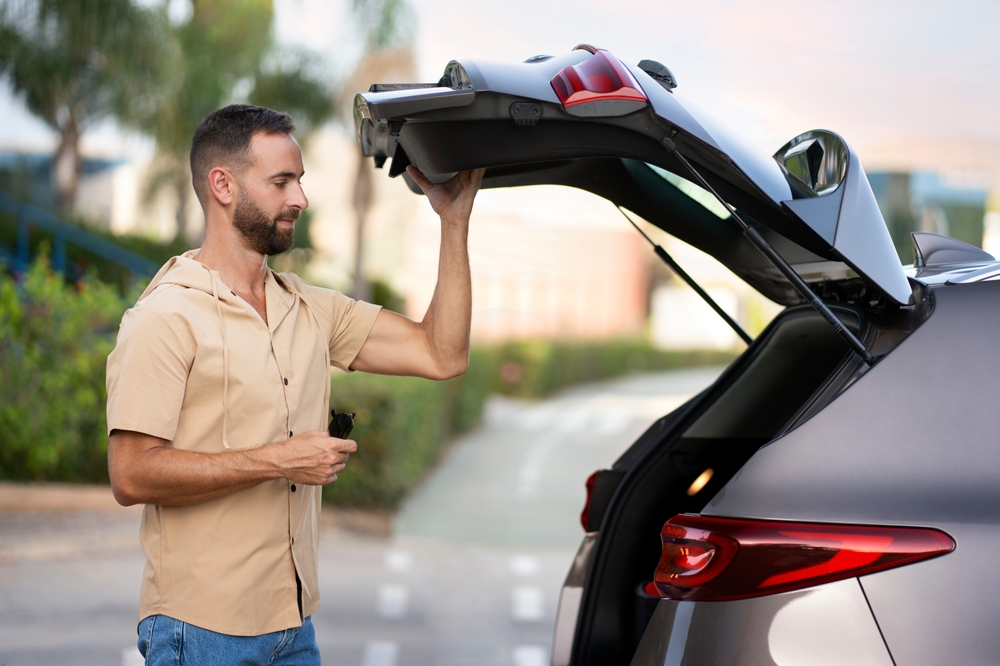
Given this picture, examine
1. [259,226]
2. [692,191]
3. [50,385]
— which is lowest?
[50,385]

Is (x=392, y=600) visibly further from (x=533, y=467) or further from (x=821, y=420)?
(x=533, y=467)

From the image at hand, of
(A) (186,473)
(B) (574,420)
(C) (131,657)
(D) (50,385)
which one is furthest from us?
(B) (574,420)

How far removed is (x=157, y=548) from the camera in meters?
2.21

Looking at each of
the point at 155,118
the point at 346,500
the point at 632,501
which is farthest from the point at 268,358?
the point at 155,118

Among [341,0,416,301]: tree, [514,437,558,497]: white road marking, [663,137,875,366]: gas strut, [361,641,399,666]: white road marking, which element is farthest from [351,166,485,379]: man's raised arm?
[341,0,416,301]: tree

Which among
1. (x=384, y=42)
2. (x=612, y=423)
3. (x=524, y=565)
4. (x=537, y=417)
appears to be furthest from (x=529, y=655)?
(x=384, y=42)

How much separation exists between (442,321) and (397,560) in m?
4.64

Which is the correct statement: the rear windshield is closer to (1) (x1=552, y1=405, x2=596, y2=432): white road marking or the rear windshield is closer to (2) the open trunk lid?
(2) the open trunk lid

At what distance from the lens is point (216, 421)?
2.19 m

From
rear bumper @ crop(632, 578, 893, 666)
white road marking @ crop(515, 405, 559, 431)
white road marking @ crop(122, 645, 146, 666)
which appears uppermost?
rear bumper @ crop(632, 578, 893, 666)

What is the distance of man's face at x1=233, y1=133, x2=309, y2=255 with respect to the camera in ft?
7.57

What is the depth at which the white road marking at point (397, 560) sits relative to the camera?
6734mm

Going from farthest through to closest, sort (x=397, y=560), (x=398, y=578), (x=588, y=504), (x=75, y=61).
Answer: (x=75, y=61) → (x=397, y=560) → (x=398, y=578) → (x=588, y=504)

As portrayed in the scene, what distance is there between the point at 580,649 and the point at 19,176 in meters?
23.9
